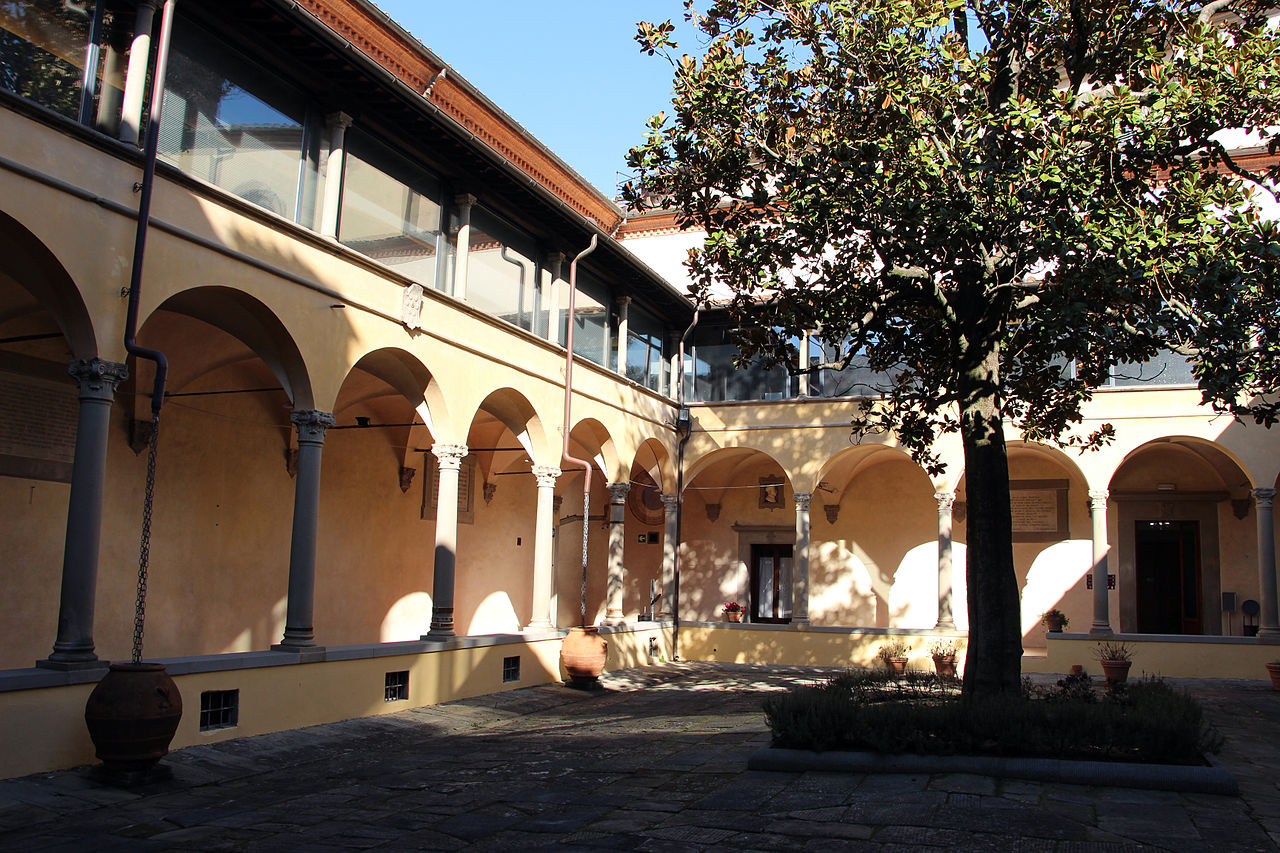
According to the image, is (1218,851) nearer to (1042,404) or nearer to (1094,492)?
(1042,404)

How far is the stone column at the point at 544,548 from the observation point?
14758 mm

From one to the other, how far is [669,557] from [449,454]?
23.8 ft

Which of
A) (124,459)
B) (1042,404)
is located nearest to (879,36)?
(1042,404)

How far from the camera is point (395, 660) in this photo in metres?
11.6

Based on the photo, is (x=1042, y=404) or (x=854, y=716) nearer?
(x=854, y=716)

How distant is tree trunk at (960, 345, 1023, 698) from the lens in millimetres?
9070

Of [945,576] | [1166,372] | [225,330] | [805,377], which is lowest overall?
[945,576]

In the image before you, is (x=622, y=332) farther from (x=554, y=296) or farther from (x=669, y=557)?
(x=669, y=557)

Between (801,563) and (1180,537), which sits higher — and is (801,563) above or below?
below

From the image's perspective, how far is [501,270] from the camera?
14148mm

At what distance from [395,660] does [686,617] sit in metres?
11.1

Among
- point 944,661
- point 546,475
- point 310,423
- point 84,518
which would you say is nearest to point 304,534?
point 310,423

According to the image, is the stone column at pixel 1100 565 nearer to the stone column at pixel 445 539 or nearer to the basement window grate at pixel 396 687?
the stone column at pixel 445 539

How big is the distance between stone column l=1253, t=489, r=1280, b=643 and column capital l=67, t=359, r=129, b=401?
622 inches
